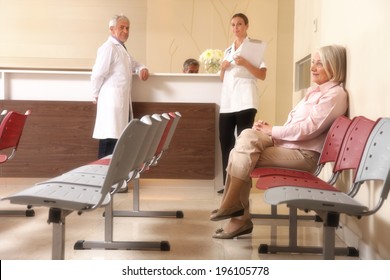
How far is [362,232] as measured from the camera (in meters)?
3.12

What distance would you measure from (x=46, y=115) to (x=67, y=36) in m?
3.68

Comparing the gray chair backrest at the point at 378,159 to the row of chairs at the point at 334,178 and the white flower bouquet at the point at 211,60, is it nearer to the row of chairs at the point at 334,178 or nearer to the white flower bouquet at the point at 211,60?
the row of chairs at the point at 334,178

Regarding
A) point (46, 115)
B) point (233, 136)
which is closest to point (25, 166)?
point (46, 115)

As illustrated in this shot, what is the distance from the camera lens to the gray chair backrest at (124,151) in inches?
82.3

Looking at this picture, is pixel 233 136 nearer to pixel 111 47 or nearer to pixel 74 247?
pixel 111 47

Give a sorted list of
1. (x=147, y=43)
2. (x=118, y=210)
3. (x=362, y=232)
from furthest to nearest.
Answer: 1. (x=147, y=43)
2. (x=118, y=210)
3. (x=362, y=232)

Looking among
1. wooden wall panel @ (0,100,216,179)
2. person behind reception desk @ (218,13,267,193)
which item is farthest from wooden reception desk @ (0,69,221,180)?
person behind reception desk @ (218,13,267,193)

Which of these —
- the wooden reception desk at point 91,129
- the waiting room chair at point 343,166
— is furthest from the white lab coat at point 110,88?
the waiting room chair at point 343,166

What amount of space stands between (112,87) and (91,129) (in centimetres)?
56

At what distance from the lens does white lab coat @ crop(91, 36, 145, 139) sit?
16.5 ft

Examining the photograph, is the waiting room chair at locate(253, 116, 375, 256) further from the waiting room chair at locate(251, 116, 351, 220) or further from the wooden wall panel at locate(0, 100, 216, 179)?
the wooden wall panel at locate(0, 100, 216, 179)

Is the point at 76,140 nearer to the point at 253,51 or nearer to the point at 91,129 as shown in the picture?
the point at 91,129

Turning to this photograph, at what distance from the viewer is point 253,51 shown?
187 inches

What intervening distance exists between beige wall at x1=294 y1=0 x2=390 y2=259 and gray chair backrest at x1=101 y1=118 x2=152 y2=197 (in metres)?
1.16
